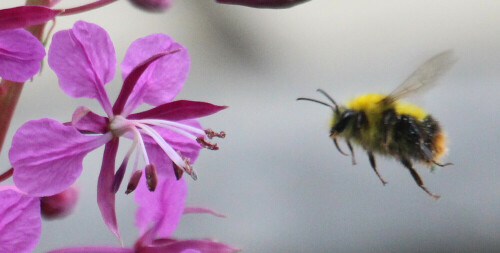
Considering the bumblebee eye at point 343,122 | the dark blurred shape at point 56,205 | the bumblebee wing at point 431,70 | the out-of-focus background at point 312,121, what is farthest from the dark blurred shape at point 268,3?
the out-of-focus background at point 312,121

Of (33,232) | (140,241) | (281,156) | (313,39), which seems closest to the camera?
(33,232)

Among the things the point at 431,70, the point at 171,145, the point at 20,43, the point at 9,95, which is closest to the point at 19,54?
the point at 20,43

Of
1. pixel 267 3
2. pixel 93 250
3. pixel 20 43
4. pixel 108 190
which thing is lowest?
pixel 93 250

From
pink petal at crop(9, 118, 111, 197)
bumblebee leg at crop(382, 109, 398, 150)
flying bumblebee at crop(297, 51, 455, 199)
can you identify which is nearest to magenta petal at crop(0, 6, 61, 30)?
pink petal at crop(9, 118, 111, 197)

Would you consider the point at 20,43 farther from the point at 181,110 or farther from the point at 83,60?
the point at 181,110

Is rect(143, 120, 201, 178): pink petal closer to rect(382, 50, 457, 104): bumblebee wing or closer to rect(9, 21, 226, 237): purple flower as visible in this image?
rect(9, 21, 226, 237): purple flower

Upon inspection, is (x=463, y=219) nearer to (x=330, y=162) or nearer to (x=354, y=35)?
(x=330, y=162)

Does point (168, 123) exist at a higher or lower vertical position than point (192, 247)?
higher

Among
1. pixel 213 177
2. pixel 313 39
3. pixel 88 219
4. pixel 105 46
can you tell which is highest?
pixel 105 46

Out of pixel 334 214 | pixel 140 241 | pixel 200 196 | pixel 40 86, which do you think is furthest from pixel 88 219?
pixel 140 241
